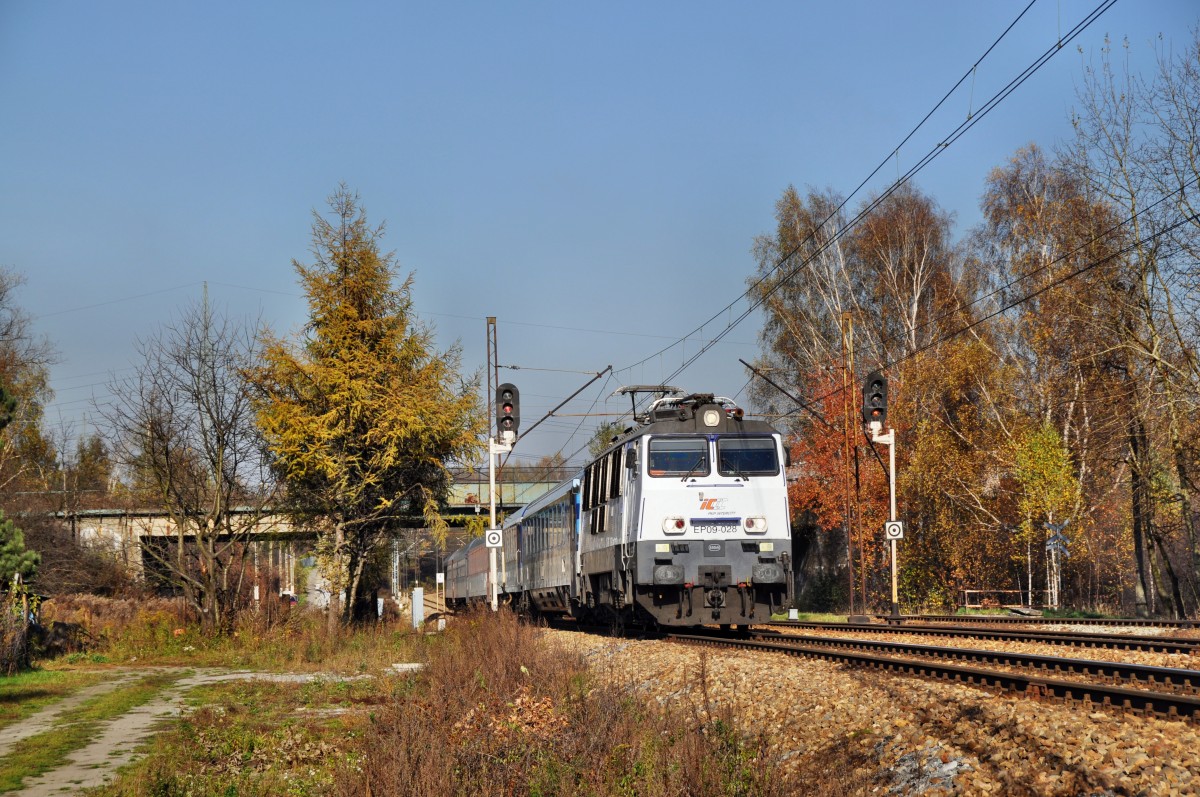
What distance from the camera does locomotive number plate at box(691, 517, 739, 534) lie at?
1867 centimetres

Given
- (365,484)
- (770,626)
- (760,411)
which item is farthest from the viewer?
(760,411)

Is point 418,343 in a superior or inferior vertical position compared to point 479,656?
superior

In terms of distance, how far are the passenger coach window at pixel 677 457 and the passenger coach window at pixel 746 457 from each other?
0.97ft

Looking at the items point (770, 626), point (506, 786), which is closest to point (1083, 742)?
point (506, 786)

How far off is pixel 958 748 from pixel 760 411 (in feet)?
150

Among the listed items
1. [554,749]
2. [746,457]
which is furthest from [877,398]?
[554,749]

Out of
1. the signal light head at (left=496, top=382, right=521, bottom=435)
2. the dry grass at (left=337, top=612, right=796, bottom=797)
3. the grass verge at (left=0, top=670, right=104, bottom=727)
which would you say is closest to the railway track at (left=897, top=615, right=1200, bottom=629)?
the signal light head at (left=496, top=382, right=521, bottom=435)

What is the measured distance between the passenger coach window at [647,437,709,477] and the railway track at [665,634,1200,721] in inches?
163

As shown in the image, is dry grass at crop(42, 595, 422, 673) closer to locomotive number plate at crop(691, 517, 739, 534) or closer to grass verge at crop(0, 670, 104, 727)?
grass verge at crop(0, 670, 104, 727)

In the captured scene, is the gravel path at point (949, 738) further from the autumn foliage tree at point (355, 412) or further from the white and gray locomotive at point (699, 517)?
the autumn foliage tree at point (355, 412)

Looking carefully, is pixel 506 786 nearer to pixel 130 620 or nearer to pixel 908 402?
pixel 130 620

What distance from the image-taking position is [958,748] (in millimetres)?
7824

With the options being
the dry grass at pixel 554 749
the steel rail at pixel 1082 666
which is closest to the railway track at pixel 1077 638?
the steel rail at pixel 1082 666

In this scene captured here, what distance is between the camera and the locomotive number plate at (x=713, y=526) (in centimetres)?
1867
